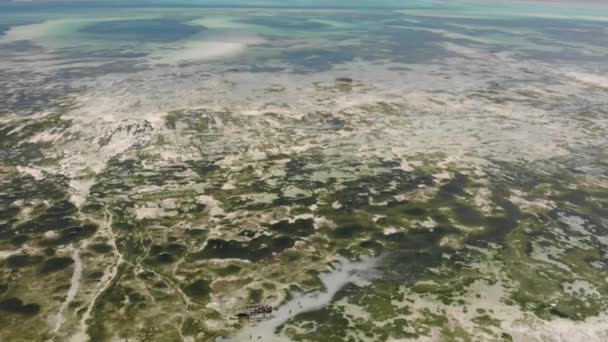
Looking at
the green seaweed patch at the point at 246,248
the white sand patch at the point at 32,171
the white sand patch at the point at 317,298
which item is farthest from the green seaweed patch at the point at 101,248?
the white sand patch at the point at 32,171

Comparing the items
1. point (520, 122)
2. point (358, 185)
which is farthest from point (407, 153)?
point (520, 122)

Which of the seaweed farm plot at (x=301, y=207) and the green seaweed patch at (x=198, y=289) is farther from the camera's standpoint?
the green seaweed patch at (x=198, y=289)

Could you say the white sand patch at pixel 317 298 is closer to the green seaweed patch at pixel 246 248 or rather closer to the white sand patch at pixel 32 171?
the green seaweed patch at pixel 246 248

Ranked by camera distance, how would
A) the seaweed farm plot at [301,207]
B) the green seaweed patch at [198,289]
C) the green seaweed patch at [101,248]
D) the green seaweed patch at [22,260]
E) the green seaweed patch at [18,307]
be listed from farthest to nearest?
the green seaweed patch at [101,248]
the green seaweed patch at [22,260]
the green seaweed patch at [198,289]
the seaweed farm plot at [301,207]
the green seaweed patch at [18,307]

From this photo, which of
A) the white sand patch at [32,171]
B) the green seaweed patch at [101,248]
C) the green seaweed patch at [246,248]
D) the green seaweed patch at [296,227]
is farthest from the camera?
the white sand patch at [32,171]

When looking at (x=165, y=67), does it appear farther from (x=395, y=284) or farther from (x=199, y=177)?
(x=395, y=284)

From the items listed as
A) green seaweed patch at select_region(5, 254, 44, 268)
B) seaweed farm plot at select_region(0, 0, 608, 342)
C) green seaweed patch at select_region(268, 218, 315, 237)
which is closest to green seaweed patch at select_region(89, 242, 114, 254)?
seaweed farm plot at select_region(0, 0, 608, 342)

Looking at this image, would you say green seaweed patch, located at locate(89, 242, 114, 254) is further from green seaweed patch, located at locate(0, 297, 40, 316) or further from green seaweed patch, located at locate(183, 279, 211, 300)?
green seaweed patch, located at locate(183, 279, 211, 300)

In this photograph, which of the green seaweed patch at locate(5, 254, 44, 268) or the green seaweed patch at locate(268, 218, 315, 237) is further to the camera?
the green seaweed patch at locate(268, 218, 315, 237)

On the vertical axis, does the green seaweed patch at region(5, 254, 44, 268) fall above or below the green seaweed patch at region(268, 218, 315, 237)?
below
